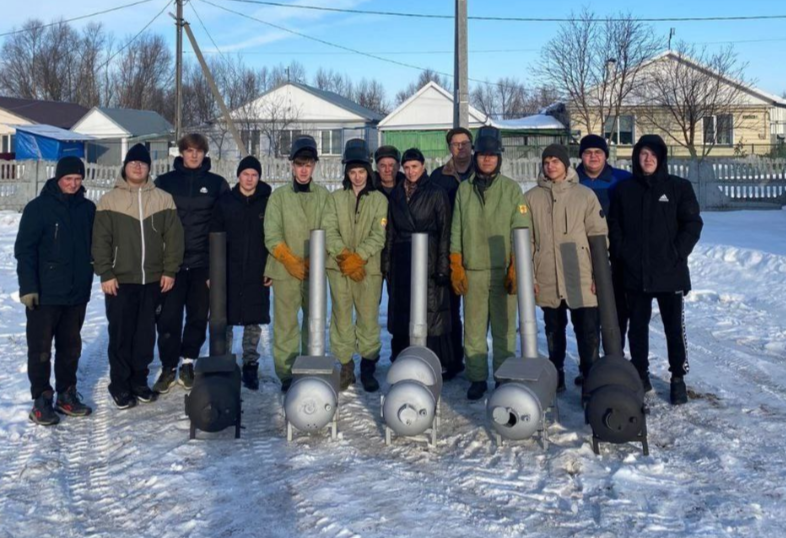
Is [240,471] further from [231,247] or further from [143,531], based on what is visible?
[231,247]

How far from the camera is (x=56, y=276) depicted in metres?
5.70

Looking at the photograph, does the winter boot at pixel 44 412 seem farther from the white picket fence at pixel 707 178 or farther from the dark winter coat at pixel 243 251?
the white picket fence at pixel 707 178

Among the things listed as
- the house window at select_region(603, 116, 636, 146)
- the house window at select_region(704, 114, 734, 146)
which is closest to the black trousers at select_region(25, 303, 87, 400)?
the house window at select_region(603, 116, 636, 146)

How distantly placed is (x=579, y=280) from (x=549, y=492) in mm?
1937

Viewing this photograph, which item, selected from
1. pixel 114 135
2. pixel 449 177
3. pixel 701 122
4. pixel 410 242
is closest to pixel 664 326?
pixel 410 242

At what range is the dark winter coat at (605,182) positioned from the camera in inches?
257

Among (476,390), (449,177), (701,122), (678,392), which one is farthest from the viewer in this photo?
(701,122)

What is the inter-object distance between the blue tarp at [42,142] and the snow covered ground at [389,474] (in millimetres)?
32781

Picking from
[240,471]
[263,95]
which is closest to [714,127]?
[263,95]

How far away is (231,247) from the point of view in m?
6.48

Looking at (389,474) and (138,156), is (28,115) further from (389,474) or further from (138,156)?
(389,474)

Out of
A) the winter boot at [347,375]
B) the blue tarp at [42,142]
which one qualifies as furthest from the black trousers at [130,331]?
the blue tarp at [42,142]

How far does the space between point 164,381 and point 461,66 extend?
8.13 m

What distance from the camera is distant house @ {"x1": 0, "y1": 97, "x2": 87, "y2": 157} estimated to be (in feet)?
153
